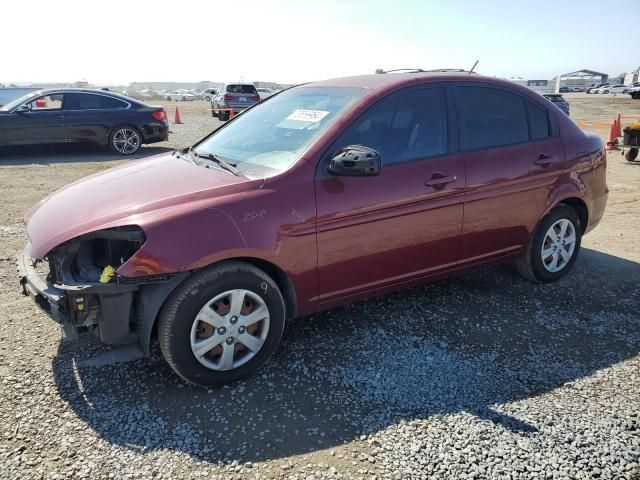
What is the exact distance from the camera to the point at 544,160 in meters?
4.34

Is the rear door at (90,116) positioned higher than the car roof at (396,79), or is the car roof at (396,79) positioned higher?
the car roof at (396,79)

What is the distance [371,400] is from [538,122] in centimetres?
286

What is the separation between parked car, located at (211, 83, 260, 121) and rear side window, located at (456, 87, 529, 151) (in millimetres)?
17984

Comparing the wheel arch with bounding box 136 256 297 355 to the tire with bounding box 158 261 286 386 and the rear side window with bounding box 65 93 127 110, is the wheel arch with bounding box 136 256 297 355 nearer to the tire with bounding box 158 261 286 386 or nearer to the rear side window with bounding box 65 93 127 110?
the tire with bounding box 158 261 286 386

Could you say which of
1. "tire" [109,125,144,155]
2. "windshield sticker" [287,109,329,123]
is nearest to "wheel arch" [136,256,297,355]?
"windshield sticker" [287,109,329,123]

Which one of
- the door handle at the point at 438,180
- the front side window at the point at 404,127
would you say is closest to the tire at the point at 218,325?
the front side window at the point at 404,127

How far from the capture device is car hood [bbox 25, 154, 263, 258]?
2.97 m

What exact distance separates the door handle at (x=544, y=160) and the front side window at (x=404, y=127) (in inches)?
39.5

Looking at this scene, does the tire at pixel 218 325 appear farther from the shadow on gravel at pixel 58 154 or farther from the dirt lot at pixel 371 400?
the shadow on gravel at pixel 58 154

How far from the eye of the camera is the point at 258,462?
2.56m

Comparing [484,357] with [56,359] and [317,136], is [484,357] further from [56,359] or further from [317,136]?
[56,359]

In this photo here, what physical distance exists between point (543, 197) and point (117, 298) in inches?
136

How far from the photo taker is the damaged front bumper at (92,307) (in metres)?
2.82

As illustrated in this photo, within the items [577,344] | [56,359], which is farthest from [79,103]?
[577,344]
